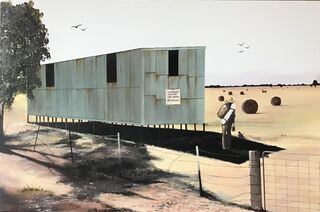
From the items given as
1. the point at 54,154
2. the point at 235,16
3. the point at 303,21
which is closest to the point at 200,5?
the point at 235,16

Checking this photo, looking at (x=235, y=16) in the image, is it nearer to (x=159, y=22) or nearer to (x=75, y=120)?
(x=159, y=22)

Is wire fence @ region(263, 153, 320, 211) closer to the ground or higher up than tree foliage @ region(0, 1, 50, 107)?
closer to the ground

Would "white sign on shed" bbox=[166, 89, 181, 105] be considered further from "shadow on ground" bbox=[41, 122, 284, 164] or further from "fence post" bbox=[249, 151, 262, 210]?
"fence post" bbox=[249, 151, 262, 210]

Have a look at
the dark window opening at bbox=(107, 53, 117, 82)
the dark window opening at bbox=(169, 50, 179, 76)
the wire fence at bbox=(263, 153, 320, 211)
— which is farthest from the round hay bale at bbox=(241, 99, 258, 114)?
the dark window opening at bbox=(107, 53, 117, 82)

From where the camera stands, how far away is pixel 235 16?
2270 mm

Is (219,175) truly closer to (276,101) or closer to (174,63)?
(276,101)

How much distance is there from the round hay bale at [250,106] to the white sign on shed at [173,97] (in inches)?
13.2

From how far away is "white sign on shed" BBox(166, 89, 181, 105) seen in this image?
2250mm

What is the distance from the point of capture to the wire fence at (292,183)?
215 cm

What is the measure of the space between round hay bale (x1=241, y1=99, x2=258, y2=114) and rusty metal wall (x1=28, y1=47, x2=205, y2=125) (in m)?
0.22

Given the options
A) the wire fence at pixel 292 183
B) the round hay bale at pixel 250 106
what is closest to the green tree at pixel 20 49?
the round hay bale at pixel 250 106

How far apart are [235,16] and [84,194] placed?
1.20 meters

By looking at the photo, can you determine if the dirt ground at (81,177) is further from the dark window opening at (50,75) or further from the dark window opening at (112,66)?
the dark window opening at (112,66)

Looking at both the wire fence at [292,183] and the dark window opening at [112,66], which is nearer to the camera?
the wire fence at [292,183]
